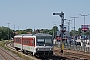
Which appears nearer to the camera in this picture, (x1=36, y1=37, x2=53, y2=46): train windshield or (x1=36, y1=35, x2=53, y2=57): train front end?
(x1=36, y1=35, x2=53, y2=57): train front end

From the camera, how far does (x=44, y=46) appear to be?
31.1 meters

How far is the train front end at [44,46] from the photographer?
3111cm

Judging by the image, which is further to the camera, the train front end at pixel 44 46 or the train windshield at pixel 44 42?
the train windshield at pixel 44 42

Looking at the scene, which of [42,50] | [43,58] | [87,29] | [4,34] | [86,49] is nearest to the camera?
[42,50]

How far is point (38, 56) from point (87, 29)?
62.9m

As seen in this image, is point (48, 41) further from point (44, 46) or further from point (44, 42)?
point (44, 46)

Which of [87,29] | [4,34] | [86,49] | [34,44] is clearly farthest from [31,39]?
[4,34]

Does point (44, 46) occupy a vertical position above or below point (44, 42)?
below

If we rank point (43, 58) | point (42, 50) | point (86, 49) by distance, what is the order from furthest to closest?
point (86, 49) → point (43, 58) → point (42, 50)

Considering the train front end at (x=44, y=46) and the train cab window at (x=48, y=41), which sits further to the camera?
the train cab window at (x=48, y=41)

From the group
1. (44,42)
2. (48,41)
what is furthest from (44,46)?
(48,41)

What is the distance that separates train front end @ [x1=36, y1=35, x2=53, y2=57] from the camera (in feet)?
102

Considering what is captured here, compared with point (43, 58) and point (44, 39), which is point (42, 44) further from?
point (43, 58)

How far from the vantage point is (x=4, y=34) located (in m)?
162
